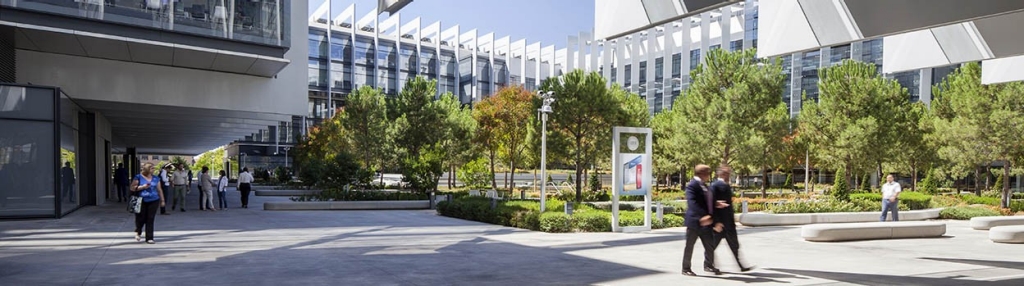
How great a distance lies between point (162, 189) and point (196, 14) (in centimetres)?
498

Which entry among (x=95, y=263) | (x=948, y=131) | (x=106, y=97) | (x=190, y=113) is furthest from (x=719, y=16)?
(x=95, y=263)

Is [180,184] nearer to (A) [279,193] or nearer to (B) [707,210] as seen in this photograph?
(A) [279,193]

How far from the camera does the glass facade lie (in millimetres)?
Answer: 17578

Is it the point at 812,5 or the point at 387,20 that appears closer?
the point at 812,5

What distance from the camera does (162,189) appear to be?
1911 cm

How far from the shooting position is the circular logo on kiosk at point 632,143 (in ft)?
51.3

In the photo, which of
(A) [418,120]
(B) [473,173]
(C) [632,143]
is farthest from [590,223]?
(B) [473,173]

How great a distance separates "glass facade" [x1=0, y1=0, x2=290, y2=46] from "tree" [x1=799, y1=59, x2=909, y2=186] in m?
21.3

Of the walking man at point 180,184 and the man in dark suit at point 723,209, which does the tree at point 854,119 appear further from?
the walking man at point 180,184

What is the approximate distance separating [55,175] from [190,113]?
26.7 ft

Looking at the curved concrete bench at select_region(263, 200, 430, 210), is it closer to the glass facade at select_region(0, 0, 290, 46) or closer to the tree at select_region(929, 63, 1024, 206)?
the glass facade at select_region(0, 0, 290, 46)

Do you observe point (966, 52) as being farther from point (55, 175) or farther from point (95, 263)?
point (55, 175)

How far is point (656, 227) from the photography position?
17.0 m

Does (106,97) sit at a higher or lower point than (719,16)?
lower
